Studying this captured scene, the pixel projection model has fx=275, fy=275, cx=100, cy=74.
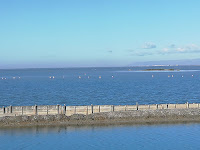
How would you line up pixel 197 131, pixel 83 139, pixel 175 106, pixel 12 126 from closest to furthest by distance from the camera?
1. pixel 83 139
2. pixel 197 131
3. pixel 12 126
4. pixel 175 106

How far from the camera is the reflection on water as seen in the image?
34.8 metres

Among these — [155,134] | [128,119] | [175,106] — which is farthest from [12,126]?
[175,106]

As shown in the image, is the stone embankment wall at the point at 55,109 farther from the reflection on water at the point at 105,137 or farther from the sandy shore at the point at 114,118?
the reflection on water at the point at 105,137

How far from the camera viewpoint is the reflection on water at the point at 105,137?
Result: 34.8 metres

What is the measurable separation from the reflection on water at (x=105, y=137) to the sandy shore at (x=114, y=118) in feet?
6.71

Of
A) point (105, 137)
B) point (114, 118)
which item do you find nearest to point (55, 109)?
point (114, 118)

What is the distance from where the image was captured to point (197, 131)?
40.6m

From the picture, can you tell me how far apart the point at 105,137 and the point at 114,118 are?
855 centimetres

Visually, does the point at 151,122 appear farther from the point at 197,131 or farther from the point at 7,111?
the point at 7,111

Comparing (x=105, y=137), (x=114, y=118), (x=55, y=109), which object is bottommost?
(x=105, y=137)

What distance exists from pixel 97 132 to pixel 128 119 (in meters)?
7.98

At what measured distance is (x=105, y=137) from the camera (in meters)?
38.2

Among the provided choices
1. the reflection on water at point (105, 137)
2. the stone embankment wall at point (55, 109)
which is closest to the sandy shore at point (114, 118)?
the stone embankment wall at point (55, 109)

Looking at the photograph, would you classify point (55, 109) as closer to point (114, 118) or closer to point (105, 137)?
point (114, 118)
